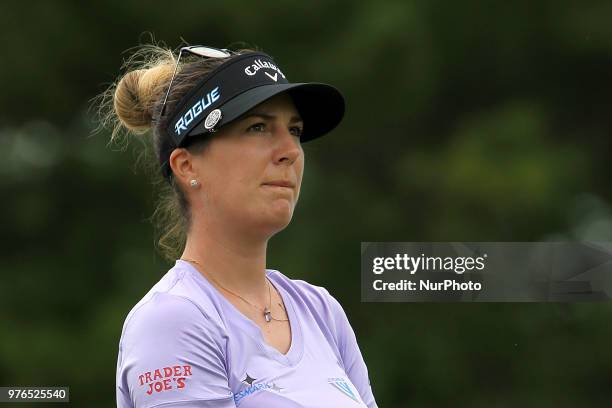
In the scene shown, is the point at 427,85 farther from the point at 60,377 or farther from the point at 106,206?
the point at 60,377

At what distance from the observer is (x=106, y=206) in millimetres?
4051

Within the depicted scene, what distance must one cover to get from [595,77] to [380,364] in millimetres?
1412

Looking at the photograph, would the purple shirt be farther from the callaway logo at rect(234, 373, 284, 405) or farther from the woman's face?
the woman's face

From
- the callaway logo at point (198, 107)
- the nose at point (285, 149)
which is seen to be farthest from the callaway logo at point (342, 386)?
the callaway logo at point (198, 107)

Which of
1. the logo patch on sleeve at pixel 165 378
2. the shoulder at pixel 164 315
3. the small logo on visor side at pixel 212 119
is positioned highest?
the small logo on visor side at pixel 212 119

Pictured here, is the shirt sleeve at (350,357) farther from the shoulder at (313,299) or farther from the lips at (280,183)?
the lips at (280,183)

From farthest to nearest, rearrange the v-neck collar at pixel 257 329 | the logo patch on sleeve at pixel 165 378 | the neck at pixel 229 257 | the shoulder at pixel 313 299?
the shoulder at pixel 313 299, the neck at pixel 229 257, the v-neck collar at pixel 257 329, the logo patch on sleeve at pixel 165 378

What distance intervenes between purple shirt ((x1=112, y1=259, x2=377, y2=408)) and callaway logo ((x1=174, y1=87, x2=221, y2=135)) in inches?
8.2

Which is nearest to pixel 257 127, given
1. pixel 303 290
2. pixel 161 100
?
pixel 161 100

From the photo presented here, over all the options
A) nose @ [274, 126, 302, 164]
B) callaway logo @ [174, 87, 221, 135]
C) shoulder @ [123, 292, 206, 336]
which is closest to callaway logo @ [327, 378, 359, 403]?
shoulder @ [123, 292, 206, 336]

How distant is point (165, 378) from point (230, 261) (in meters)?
0.27

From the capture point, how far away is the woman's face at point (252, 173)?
5.08 feet

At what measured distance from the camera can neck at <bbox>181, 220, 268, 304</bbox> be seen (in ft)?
5.18

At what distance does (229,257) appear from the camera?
1586 millimetres
